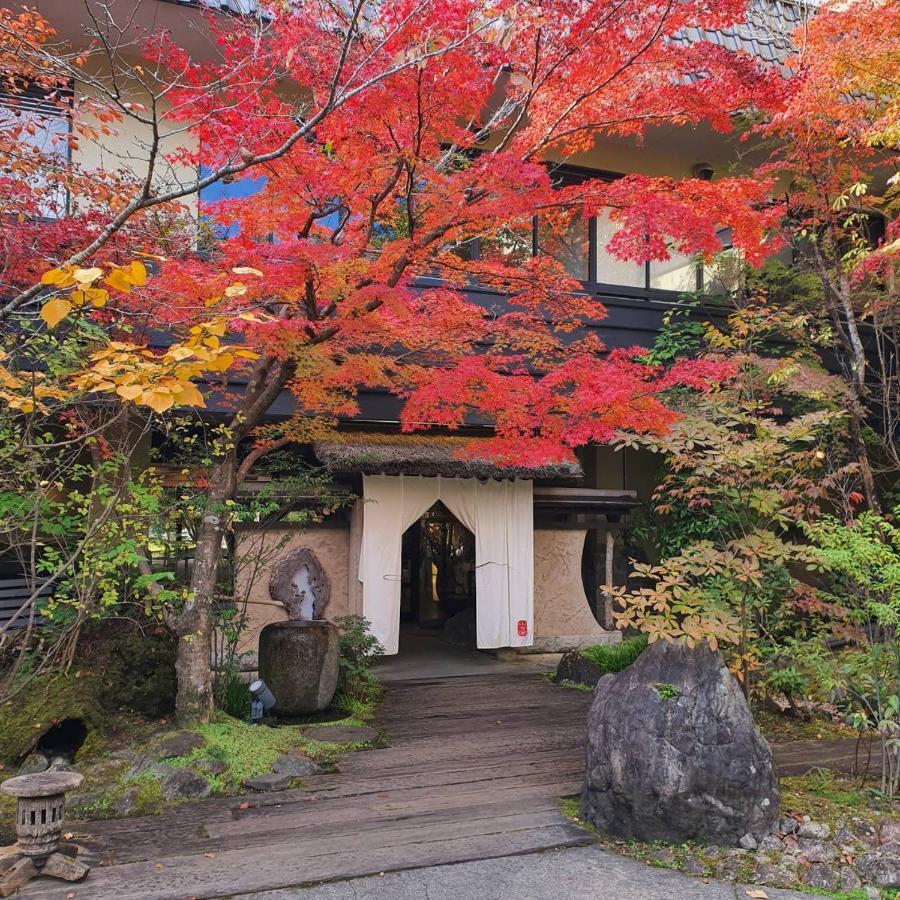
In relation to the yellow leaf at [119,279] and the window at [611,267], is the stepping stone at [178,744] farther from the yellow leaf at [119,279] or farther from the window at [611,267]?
the window at [611,267]

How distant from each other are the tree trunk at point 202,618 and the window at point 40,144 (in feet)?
10.0

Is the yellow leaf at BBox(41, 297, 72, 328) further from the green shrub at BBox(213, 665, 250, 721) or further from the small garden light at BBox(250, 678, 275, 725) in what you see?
the green shrub at BBox(213, 665, 250, 721)

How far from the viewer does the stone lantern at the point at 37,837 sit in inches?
154

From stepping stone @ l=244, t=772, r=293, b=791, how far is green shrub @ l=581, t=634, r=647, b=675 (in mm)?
4288

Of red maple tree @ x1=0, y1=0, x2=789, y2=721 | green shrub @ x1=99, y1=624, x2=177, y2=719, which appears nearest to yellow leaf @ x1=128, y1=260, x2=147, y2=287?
red maple tree @ x1=0, y1=0, x2=789, y2=721

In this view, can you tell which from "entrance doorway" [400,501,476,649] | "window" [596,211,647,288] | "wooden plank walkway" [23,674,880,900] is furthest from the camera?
"entrance doorway" [400,501,476,649]

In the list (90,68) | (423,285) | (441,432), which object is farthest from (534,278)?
(90,68)

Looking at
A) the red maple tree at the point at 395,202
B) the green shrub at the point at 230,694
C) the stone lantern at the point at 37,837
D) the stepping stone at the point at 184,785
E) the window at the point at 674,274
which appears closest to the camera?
the stone lantern at the point at 37,837

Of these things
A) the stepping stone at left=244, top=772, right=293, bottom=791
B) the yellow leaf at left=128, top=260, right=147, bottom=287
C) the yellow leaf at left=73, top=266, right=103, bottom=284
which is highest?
the yellow leaf at left=128, top=260, right=147, bottom=287

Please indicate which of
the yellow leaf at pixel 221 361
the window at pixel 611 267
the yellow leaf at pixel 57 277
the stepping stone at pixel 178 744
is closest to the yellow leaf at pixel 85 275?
the yellow leaf at pixel 57 277

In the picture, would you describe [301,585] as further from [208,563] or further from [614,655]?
[614,655]

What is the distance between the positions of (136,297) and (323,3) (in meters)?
2.83

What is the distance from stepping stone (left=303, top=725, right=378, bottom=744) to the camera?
6312 mm

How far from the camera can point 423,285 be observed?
9742 mm
